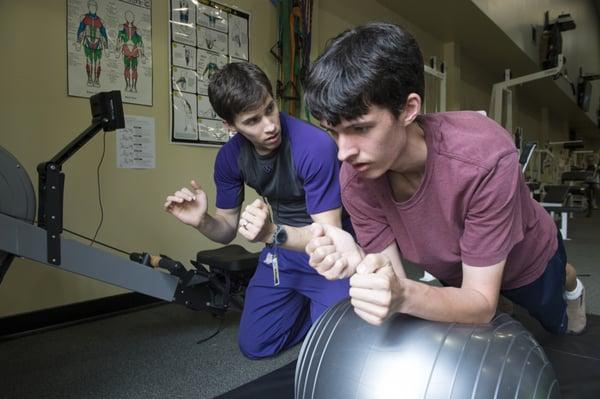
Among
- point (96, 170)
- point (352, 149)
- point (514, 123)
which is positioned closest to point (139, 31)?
point (96, 170)

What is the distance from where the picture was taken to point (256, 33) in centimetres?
311

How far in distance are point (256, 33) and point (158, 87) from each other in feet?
3.00

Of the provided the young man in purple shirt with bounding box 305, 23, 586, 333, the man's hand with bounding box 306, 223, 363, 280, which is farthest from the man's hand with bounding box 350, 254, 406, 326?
the man's hand with bounding box 306, 223, 363, 280

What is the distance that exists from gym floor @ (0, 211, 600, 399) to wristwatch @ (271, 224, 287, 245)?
2.10ft

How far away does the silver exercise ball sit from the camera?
0.80 metres

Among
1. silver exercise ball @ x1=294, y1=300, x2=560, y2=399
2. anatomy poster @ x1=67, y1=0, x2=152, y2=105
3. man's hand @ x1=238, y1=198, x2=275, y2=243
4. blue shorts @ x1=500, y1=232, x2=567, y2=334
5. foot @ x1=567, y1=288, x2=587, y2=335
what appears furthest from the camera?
anatomy poster @ x1=67, y1=0, x2=152, y2=105

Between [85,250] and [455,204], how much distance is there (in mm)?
1297

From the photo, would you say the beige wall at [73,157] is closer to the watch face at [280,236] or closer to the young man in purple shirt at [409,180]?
the watch face at [280,236]

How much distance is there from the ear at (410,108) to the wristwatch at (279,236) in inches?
19.9

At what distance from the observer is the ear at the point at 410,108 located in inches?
33.1

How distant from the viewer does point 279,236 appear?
1.24 metres

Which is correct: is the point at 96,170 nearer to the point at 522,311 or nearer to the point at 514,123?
the point at 522,311

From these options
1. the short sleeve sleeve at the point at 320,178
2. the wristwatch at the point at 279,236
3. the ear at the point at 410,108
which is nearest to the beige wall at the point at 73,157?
the short sleeve sleeve at the point at 320,178

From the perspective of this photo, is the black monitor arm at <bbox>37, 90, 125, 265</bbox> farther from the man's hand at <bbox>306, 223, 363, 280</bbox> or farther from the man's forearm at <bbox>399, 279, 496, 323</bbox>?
the man's forearm at <bbox>399, 279, 496, 323</bbox>
